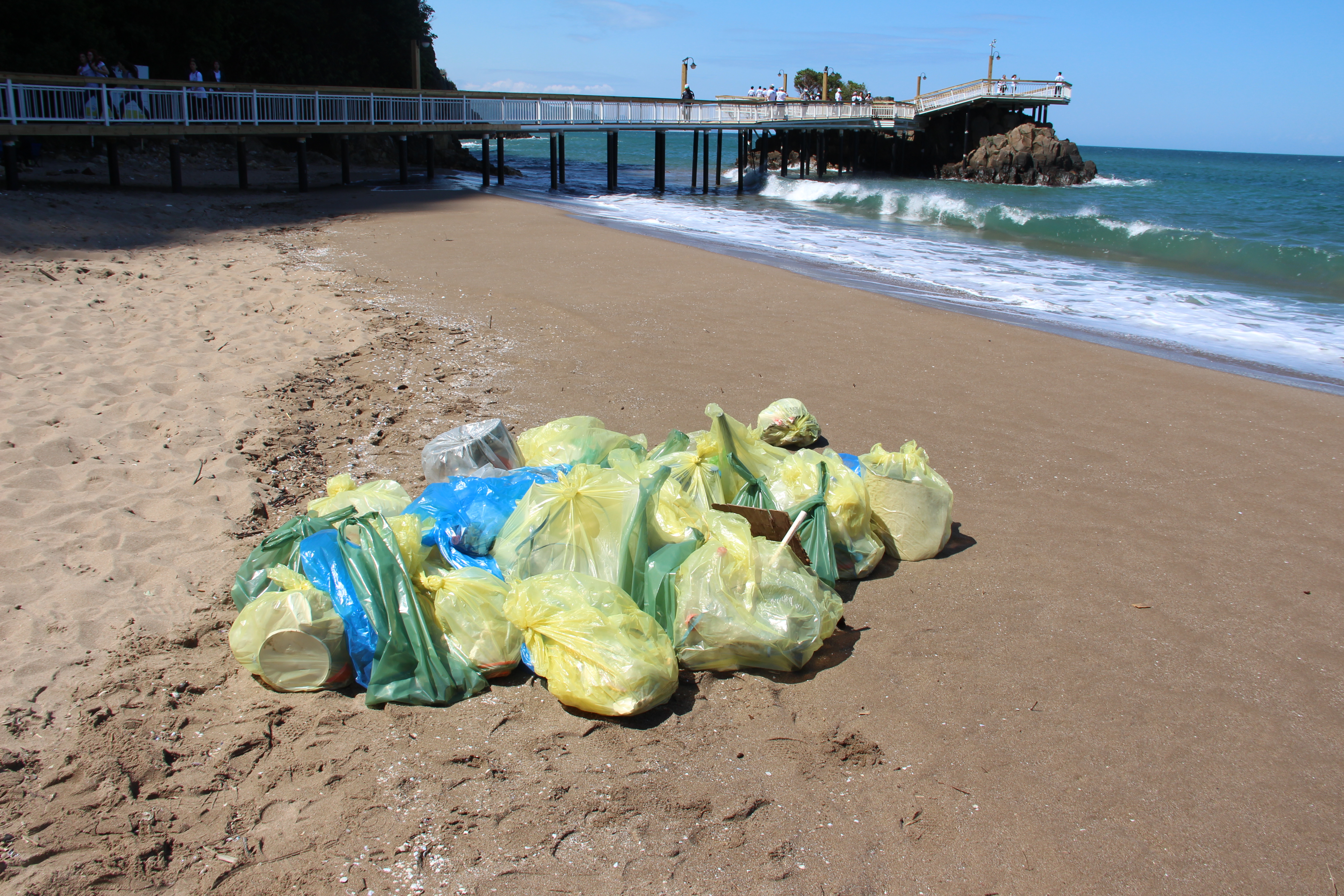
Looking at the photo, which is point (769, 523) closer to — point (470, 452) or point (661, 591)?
point (661, 591)

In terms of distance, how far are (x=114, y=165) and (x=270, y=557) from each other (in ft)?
46.6

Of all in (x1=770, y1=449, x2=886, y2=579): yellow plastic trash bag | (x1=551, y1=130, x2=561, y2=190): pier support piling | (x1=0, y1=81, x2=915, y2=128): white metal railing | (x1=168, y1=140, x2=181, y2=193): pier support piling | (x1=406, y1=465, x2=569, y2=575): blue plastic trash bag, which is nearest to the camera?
(x1=406, y1=465, x2=569, y2=575): blue plastic trash bag

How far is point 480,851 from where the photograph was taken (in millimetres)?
2225

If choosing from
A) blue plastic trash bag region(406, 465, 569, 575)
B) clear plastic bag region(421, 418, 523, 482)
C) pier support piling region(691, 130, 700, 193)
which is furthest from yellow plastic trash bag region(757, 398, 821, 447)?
pier support piling region(691, 130, 700, 193)

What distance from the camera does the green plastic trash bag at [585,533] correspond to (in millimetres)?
3033

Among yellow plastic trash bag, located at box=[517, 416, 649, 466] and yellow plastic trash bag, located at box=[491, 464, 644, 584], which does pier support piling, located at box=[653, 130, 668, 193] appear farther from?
yellow plastic trash bag, located at box=[491, 464, 644, 584]

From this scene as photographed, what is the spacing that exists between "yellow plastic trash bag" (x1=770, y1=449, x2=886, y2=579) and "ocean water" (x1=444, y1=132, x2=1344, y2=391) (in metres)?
6.27

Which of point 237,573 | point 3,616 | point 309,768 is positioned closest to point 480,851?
point 309,768

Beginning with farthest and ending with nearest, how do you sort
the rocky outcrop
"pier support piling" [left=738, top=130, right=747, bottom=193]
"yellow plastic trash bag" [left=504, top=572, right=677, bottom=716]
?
1. the rocky outcrop
2. "pier support piling" [left=738, top=130, right=747, bottom=193]
3. "yellow plastic trash bag" [left=504, top=572, right=677, bottom=716]

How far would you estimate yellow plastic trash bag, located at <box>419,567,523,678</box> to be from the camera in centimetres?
283

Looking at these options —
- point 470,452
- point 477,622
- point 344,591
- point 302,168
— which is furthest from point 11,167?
point 477,622

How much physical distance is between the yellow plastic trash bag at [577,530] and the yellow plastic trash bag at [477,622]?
0.21m

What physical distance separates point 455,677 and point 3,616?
5.27ft

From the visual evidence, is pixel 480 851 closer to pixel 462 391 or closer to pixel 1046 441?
pixel 462 391
